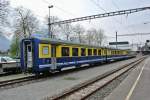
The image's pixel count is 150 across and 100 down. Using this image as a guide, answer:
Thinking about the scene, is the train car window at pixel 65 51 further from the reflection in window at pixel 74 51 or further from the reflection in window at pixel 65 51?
the reflection in window at pixel 74 51

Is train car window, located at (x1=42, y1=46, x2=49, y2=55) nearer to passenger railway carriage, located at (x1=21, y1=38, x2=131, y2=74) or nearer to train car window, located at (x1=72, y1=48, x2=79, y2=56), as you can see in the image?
passenger railway carriage, located at (x1=21, y1=38, x2=131, y2=74)

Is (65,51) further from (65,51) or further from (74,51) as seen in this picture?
(74,51)

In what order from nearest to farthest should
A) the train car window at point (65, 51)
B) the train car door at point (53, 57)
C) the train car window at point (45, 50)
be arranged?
the train car window at point (45, 50) → the train car door at point (53, 57) → the train car window at point (65, 51)

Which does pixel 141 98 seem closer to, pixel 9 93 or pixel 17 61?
pixel 9 93

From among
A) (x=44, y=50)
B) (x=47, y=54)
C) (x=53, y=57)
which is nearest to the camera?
(x=44, y=50)

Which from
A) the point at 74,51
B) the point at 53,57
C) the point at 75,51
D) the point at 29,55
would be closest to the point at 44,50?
the point at 29,55

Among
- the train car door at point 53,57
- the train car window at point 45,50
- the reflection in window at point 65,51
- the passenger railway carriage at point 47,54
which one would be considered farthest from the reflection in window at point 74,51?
the train car window at point 45,50

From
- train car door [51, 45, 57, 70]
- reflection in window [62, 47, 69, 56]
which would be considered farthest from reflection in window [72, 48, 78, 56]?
train car door [51, 45, 57, 70]

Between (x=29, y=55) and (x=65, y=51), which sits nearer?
(x=29, y=55)

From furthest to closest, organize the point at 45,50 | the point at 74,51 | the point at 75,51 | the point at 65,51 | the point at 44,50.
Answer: the point at 75,51 < the point at 74,51 < the point at 65,51 < the point at 45,50 < the point at 44,50

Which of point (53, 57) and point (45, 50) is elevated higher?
point (45, 50)

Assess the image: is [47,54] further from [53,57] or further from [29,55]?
[29,55]

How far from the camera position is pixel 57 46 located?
22.4 m

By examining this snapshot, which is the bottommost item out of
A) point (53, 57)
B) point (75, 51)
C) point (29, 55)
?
point (53, 57)
